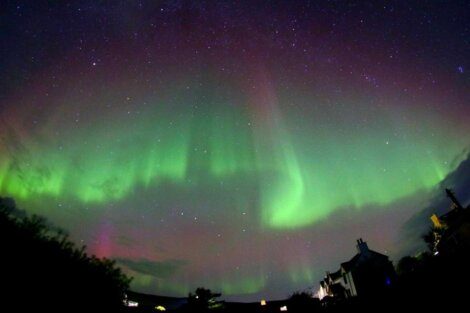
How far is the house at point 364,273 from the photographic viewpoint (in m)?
51.9

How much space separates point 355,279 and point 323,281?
2054 cm

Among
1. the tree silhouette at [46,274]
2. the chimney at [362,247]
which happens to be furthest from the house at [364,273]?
the tree silhouette at [46,274]

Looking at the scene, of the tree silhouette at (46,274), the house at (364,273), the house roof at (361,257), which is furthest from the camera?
the house roof at (361,257)

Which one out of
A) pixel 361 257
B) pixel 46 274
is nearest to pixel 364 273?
pixel 361 257

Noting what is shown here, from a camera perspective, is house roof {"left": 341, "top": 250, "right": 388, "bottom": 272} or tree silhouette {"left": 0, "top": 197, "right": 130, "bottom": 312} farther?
house roof {"left": 341, "top": 250, "right": 388, "bottom": 272}

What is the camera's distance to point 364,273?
53.0 meters

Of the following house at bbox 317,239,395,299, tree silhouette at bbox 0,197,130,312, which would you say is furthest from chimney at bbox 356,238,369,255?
tree silhouette at bbox 0,197,130,312

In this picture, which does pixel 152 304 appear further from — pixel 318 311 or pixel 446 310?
pixel 446 310

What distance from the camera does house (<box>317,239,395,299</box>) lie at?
5194 centimetres

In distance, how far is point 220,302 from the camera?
5512 centimetres

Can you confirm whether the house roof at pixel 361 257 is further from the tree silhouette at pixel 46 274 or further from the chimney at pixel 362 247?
the tree silhouette at pixel 46 274

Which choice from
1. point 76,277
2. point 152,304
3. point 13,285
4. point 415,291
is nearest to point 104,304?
point 76,277

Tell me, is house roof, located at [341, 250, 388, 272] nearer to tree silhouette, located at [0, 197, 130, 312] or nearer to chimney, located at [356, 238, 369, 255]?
chimney, located at [356, 238, 369, 255]

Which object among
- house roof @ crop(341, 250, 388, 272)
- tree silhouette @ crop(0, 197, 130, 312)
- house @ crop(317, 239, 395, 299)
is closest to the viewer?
tree silhouette @ crop(0, 197, 130, 312)
